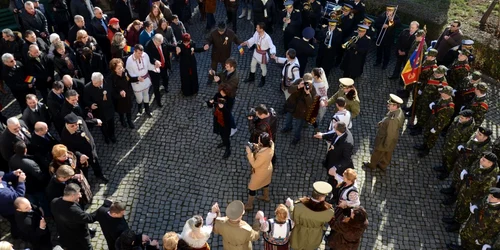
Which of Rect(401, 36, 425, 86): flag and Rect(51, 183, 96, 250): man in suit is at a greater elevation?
Rect(401, 36, 425, 86): flag

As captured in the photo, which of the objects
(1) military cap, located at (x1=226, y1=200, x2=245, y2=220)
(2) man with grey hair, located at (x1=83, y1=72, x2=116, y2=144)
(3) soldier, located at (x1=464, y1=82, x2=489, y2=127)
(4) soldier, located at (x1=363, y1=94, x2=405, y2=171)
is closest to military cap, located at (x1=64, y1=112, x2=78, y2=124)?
(2) man with grey hair, located at (x1=83, y1=72, x2=116, y2=144)

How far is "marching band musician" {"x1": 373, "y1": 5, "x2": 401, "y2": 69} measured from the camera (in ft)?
40.0

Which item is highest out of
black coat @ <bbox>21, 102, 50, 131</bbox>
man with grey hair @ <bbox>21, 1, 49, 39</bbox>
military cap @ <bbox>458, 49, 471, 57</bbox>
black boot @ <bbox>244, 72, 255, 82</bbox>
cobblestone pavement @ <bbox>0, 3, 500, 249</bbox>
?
man with grey hair @ <bbox>21, 1, 49, 39</bbox>

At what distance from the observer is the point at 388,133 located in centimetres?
888

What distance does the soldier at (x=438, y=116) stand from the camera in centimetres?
916

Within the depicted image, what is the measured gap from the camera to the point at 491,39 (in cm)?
1314

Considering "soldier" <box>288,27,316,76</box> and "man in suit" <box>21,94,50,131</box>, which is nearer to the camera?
"man in suit" <box>21,94,50,131</box>

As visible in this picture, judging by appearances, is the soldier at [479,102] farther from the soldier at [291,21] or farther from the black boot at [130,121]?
the black boot at [130,121]

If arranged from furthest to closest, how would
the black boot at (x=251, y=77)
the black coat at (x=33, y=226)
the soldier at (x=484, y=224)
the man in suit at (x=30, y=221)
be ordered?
the black boot at (x=251, y=77) < the soldier at (x=484, y=224) < the black coat at (x=33, y=226) < the man in suit at (x=30, y=221)

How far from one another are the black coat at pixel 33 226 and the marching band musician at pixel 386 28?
968cm

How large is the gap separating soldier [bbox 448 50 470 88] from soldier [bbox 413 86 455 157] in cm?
125

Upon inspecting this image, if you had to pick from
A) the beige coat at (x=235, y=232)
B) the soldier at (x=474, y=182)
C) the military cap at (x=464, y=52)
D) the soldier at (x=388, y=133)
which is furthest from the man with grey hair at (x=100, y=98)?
the military cap at (x=464, y=52)

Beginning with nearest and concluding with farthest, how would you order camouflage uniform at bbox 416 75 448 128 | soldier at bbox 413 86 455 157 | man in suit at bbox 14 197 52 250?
man in suit at bbox 14 197 52 250
soldier at bbox 413 86 455 157
camouflage uniform at bbox 416 75 448 128

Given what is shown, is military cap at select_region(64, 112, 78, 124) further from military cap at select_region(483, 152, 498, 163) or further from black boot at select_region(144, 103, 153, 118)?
military cap at select_region(483, 152, 498, 163)
